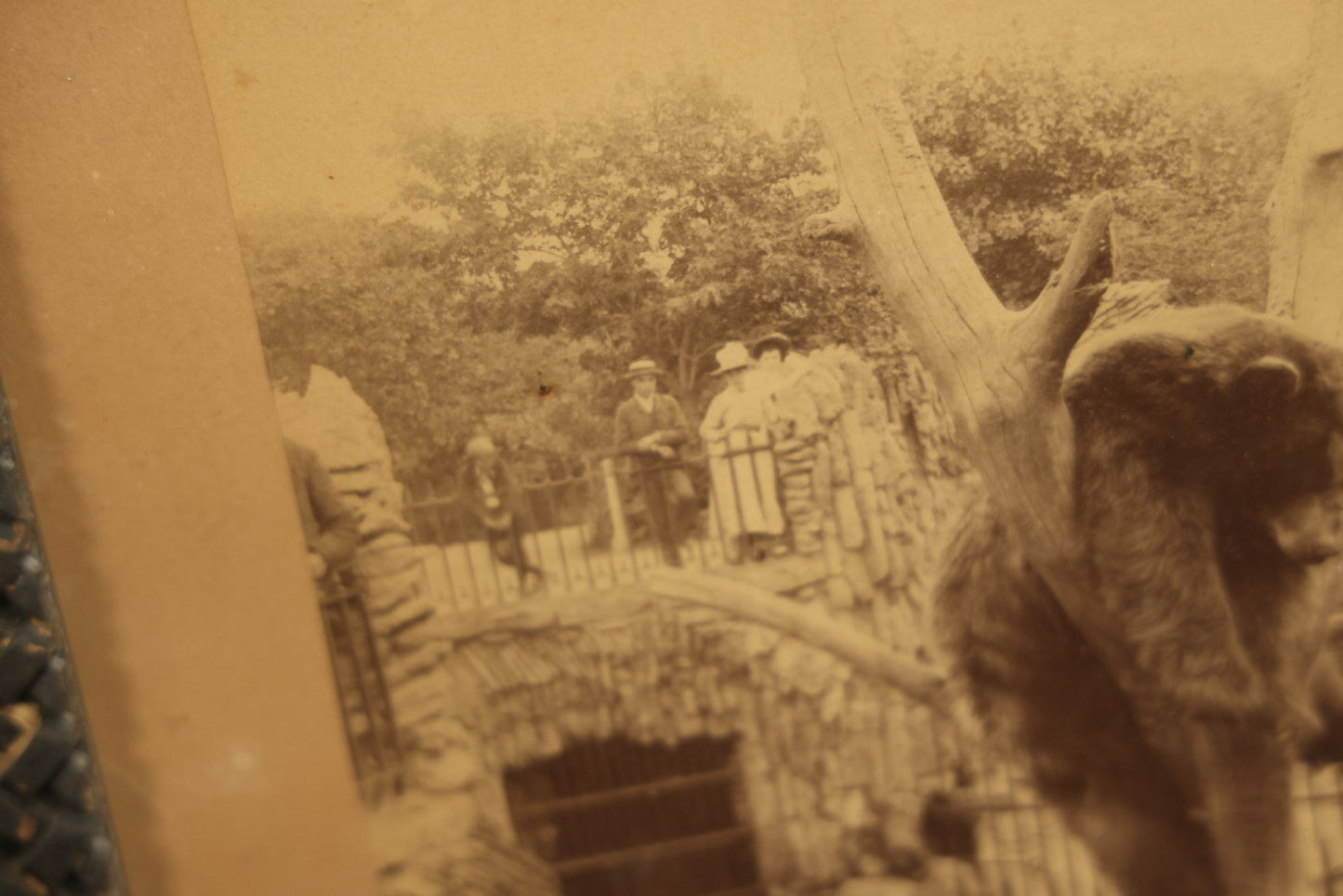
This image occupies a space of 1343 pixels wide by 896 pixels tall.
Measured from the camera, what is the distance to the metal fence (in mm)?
1634

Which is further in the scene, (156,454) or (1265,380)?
(1265,380)

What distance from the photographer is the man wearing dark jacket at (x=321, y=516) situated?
1591 millimetres

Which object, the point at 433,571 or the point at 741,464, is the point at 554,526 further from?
the point at 741,464

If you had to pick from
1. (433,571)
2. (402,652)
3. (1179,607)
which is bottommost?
(1179,607)

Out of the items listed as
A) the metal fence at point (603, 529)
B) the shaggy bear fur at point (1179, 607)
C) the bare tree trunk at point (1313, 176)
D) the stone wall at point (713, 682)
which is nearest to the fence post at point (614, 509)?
the metal fence at point (603, 529)

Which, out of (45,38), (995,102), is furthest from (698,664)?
(45,38)

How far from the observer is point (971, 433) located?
1.67 m

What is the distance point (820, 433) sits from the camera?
1.65m

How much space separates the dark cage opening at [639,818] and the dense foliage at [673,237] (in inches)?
24.0

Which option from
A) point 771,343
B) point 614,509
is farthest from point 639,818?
point 771,343

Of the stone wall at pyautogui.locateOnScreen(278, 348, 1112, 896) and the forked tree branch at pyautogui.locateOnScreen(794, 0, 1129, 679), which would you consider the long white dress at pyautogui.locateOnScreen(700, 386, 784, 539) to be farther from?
the forked tree branch at pyautogui.locateOnScreen(794, 0, 1129, 679)

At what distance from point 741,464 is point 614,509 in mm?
252

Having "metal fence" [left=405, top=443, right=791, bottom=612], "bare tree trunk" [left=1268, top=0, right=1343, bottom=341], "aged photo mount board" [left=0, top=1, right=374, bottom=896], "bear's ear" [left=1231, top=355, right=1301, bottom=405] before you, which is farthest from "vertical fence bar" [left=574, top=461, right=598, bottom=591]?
"bare tree trunk" [left=1268, top=0, right=1343, bottom=341]

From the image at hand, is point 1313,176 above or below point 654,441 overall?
above
